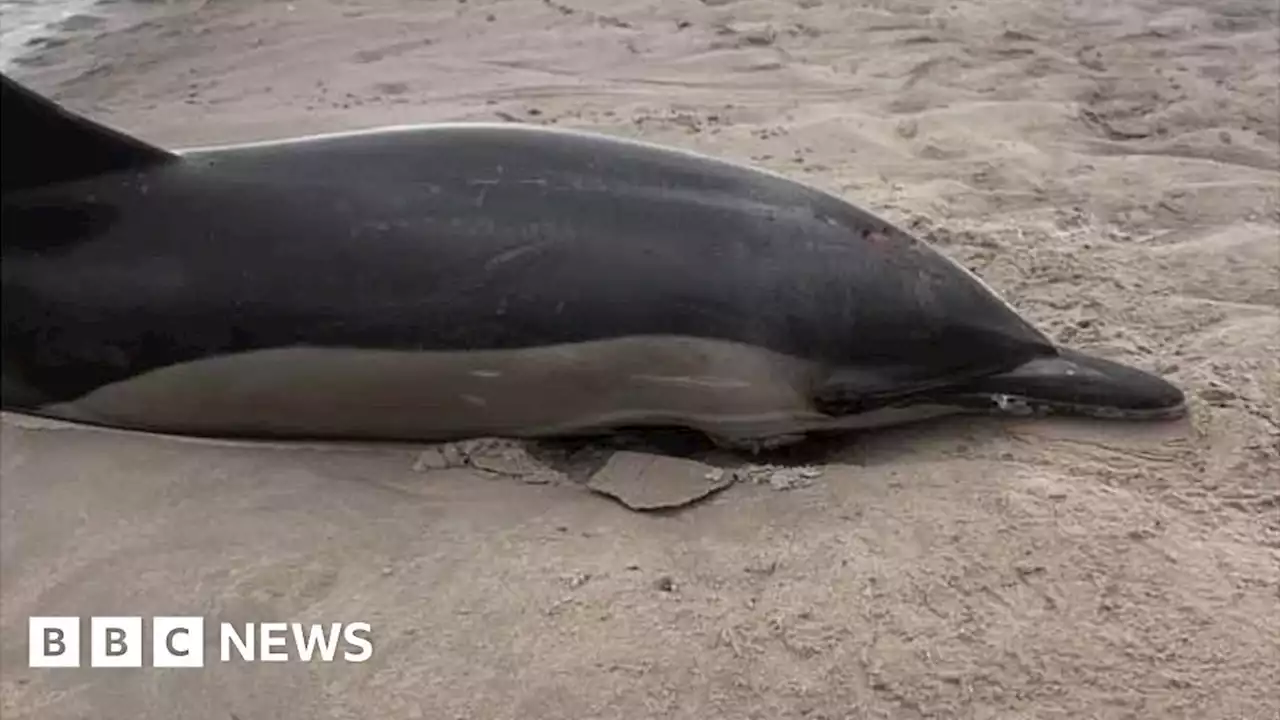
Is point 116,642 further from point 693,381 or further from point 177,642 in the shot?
point 693,381

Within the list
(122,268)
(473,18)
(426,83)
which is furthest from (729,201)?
(473,18)

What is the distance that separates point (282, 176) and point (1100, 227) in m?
1.95

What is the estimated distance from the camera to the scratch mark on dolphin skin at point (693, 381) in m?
2.39

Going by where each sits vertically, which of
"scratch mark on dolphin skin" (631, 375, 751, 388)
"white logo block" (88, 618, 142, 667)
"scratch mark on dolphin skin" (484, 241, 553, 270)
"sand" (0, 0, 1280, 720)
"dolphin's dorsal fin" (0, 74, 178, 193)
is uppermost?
"dolphin's dorsal fin" (0, 74, 178, 193)

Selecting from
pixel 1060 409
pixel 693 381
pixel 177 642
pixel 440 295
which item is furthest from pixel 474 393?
pixel 1060 409

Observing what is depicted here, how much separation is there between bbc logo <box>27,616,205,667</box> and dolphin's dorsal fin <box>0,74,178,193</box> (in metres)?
0.71

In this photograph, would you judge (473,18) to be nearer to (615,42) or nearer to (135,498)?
(615,42)

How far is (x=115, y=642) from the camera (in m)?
2.10

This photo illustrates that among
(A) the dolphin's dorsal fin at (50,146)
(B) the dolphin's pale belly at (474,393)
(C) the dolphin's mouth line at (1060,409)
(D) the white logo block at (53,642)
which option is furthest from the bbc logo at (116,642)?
(C) the dolphin's mouth line at (1060,409)

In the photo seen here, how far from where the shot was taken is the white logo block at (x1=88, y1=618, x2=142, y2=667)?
6.74 feet

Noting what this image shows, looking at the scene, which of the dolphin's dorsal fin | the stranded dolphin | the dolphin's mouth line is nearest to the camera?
the dolphin's dorsal fin

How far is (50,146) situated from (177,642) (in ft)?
Answer: 2.69

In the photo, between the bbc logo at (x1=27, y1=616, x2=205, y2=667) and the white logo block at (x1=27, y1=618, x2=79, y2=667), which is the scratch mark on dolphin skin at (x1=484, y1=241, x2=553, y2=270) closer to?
the bbc logo at (x1=27, y1=616, x2=205, y2=667)

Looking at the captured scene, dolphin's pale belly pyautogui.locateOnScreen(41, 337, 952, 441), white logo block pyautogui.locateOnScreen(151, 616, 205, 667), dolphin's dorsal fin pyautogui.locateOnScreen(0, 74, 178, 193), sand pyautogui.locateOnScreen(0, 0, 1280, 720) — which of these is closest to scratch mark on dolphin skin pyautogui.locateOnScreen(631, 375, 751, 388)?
dolphin's pale belly pyautogui.locateOnScreen(41, 337, 952, 441)
